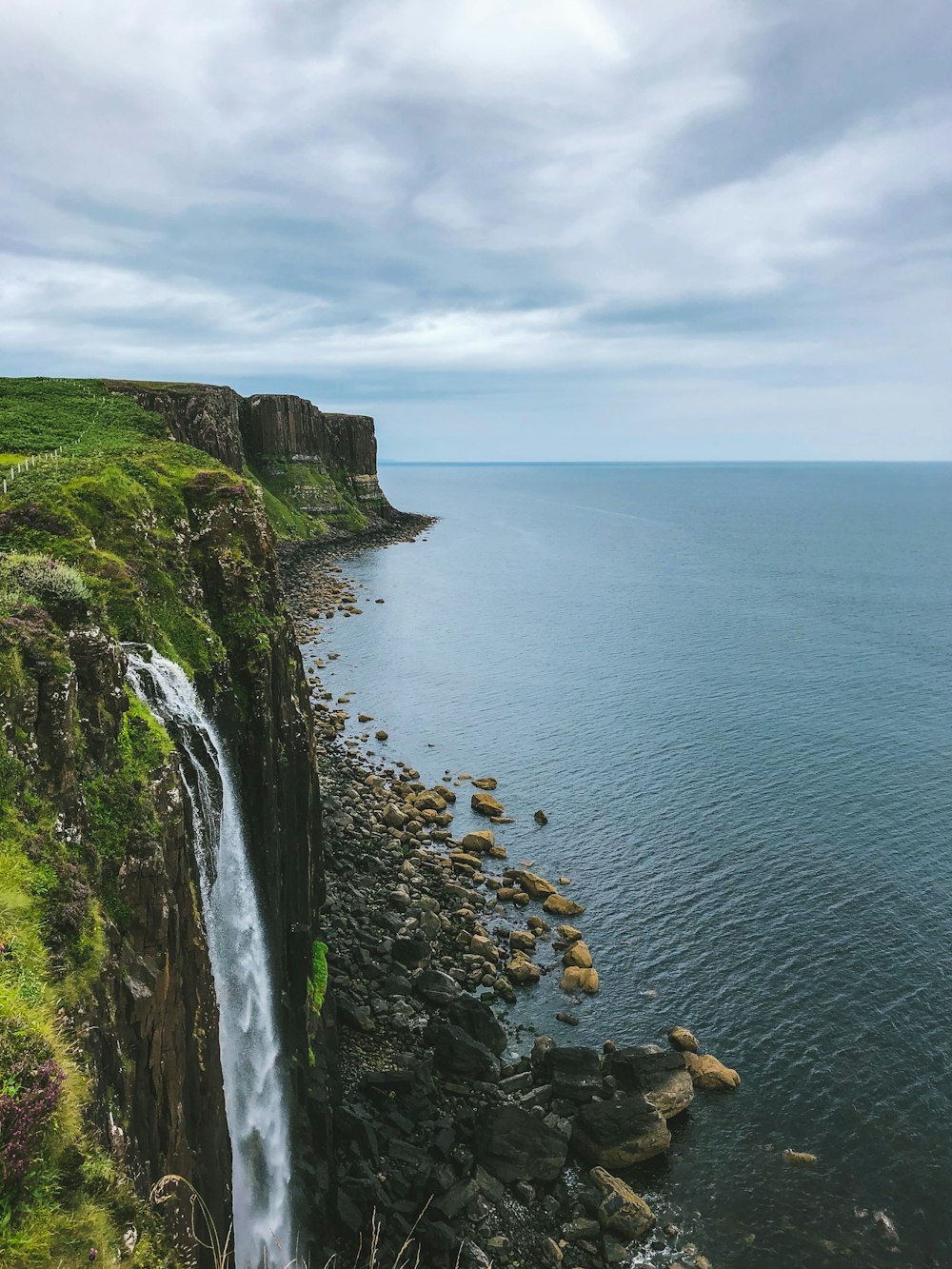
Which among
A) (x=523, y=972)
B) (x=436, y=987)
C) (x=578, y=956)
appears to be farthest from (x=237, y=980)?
(x=578, y=956)

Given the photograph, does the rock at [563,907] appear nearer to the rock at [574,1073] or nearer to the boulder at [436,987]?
the boulder at [436,987]

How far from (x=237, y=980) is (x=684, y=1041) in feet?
56.4

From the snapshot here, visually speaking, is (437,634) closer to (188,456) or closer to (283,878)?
(188,456)

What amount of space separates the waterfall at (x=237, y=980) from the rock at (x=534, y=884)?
61.1ft

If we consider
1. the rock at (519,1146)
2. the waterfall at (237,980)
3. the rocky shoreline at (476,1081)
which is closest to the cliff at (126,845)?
the waterfall at (237,980)

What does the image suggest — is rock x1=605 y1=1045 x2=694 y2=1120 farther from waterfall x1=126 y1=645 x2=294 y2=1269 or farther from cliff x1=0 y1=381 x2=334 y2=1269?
waterfall x1=126 y1=645 x2=294 y2=1269

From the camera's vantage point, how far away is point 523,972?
32906 mm

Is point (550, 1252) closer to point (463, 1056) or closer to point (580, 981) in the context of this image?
point (463, 1056)

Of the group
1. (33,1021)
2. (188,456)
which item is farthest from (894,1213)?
(188,456)

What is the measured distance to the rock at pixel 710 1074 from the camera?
27781 mm

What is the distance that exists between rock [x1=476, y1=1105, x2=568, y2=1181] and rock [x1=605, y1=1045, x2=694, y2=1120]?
10.3 feet

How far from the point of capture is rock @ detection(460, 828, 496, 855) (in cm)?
4288

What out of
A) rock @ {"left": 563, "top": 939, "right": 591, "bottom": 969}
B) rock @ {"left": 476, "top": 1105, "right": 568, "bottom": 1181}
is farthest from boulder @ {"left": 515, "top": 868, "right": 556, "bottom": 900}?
rock @ {"left": 476, "top": 1105, "right": 568, "bottom": 1181}

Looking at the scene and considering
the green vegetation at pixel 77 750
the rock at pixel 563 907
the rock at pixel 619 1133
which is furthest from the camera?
the rock at pixel 563 907
